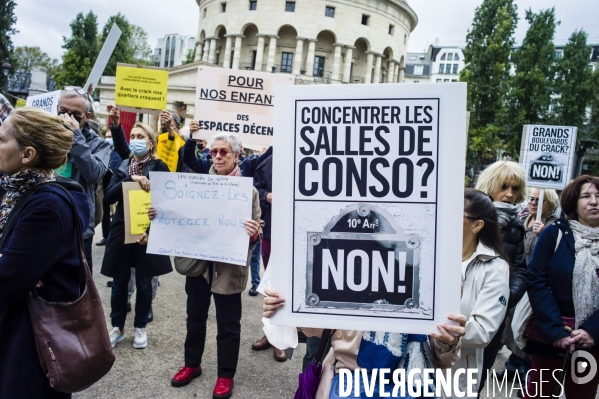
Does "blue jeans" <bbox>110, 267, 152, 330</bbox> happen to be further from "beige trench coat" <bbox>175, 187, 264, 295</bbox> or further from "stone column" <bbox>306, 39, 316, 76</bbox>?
"stone column" <bbox>306, 39, 316, 76</bbox>

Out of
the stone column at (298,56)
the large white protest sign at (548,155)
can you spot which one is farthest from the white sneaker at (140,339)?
the stone column at (298,56)

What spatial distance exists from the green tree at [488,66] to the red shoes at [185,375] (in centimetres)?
2615

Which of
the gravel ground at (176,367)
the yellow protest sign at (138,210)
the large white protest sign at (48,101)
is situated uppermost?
the large white protest sign at (48,101)

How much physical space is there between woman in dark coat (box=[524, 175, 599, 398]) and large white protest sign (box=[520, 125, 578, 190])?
186 cm

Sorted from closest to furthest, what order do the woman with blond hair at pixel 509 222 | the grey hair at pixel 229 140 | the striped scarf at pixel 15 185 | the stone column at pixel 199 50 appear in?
the striped scarf at pixel 15 185 < the woman with blond hair at pixel 509 222 < the grey hair at pixel 229 140 < the stone column at pixel 199 50

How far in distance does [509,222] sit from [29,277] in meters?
3.12

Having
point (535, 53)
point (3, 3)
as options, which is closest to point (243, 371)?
point (535, 53)

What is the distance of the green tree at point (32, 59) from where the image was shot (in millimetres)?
56094

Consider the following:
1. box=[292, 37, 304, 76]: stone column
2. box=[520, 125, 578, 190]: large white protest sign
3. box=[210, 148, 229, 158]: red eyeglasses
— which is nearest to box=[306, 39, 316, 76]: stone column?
box=[292, 37, 304, 76]: stone column

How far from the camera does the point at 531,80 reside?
27.7 m

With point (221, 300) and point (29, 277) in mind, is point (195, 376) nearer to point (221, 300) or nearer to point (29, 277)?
point (221, 300)

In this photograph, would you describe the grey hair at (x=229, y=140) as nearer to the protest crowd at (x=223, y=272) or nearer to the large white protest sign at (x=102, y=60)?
the protest crowd at (x=223, y=272)

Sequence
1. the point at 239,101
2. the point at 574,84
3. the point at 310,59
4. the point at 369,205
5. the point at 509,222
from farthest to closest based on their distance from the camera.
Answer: the point at 310,59 < the point at 574,84 < the point at 239,101 < the point at 509,222 < the point at 369,205

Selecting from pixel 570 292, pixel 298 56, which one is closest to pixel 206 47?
pixel 298 56
